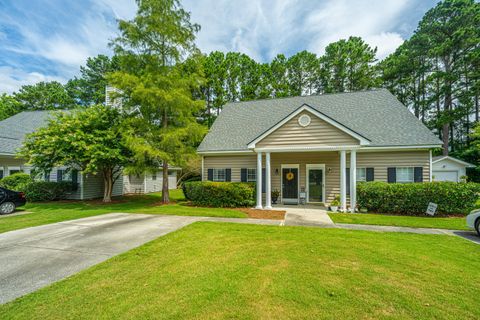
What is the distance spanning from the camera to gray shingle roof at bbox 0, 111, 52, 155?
15134 millimetres

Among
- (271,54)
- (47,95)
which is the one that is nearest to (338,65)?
(271,54)

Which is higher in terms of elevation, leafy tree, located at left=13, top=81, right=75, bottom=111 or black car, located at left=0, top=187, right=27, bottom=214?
leafy tree, located at left=13, top=81, right=75, bottom=111

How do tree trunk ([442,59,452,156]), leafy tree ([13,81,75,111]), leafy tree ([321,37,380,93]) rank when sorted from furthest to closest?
leafy tree ([13,81,75,111]) < leafy tree ([321,37,380,93]) < tree trunk ([442,59,452,156])

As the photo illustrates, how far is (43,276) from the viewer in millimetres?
4000

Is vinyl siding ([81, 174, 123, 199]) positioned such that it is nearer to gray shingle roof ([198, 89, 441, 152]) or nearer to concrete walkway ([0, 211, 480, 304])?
concrete walkway ([0, 211, 480, 304])

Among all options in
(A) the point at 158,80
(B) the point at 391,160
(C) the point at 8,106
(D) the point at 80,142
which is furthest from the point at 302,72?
(C) the point at 8,106

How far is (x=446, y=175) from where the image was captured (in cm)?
1998

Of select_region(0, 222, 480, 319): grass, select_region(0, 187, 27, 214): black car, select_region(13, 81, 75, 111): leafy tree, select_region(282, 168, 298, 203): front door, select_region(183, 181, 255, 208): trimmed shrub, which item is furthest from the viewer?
select_region(13, 81, 75, 111): leafy tree

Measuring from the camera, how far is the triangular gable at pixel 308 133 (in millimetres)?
10297

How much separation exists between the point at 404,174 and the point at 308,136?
19.4 feet

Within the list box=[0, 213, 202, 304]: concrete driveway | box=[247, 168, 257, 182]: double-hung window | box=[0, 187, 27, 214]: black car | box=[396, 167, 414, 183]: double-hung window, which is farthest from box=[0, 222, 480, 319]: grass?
box=[0, 187, 27, 214]: black car

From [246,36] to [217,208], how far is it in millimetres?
18933

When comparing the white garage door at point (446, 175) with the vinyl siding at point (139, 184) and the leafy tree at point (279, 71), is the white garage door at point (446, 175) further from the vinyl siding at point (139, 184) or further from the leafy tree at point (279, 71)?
the vinyl siding at point (139, 184)

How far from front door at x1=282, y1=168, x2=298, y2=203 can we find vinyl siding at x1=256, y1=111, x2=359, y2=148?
2873 millimetres
